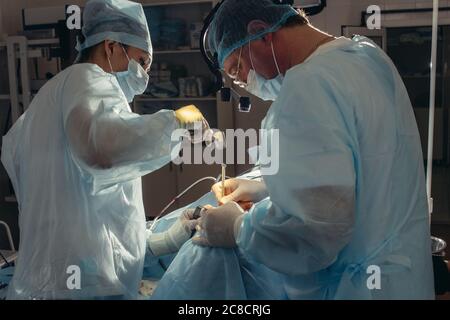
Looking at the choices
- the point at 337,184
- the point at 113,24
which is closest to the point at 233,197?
the point at 337,184

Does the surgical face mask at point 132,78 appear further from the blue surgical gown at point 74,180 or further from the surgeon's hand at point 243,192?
the surgeon's hand at point 243,192

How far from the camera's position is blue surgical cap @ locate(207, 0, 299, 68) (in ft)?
3.29

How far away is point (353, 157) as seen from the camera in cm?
86

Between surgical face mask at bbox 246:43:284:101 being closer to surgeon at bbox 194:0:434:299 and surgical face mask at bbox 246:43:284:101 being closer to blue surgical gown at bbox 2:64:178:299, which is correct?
surgeon at bbox 194:0:434:299

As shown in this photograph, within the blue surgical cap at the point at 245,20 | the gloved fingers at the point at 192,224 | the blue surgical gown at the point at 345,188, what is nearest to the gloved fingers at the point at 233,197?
the gloved fingers at the point at 192,224

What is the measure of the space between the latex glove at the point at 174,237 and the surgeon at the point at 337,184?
243 millimetres

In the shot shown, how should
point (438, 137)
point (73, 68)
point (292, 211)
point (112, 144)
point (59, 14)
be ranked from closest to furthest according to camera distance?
point (292, 211), point (112, 144), point (73, 68), point (59, 14), point (438, 137)

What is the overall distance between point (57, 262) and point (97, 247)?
0.28ft

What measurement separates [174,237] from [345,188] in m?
0.58

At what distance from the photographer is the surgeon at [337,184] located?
32.1 inches

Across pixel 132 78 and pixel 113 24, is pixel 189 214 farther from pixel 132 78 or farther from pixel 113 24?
pixel 113 24

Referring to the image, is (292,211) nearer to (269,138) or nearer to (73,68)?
(269,138)

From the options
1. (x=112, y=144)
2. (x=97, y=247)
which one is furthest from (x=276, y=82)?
(x=97, y=247)

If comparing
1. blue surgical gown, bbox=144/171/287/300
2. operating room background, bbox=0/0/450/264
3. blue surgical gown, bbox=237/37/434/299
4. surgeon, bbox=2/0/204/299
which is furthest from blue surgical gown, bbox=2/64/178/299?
operating room background, bbox=0/0/450/264
